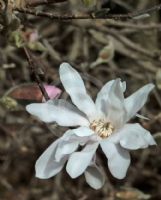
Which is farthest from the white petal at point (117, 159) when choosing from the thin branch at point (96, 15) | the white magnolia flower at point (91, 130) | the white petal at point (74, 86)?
the thin branch at point (96, 15)

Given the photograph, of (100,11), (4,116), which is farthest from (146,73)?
(100,11)

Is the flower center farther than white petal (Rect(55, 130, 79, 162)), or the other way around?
the flower center

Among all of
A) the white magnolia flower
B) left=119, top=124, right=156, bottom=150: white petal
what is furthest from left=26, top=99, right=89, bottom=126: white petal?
left=119, top=124, right=156, bottom=150: white petal

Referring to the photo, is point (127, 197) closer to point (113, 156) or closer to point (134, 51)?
point (113, 156)

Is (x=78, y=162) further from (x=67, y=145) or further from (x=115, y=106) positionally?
(x=115, y=106)

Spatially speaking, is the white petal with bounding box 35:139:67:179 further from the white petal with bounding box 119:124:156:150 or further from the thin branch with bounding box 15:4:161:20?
the thin branch with bounding box 15:4:161:20

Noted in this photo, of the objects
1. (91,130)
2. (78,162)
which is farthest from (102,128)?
(78,162)

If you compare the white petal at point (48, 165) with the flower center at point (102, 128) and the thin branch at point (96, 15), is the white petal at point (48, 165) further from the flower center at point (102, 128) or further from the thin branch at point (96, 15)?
the thin branch at point (96, 15)
